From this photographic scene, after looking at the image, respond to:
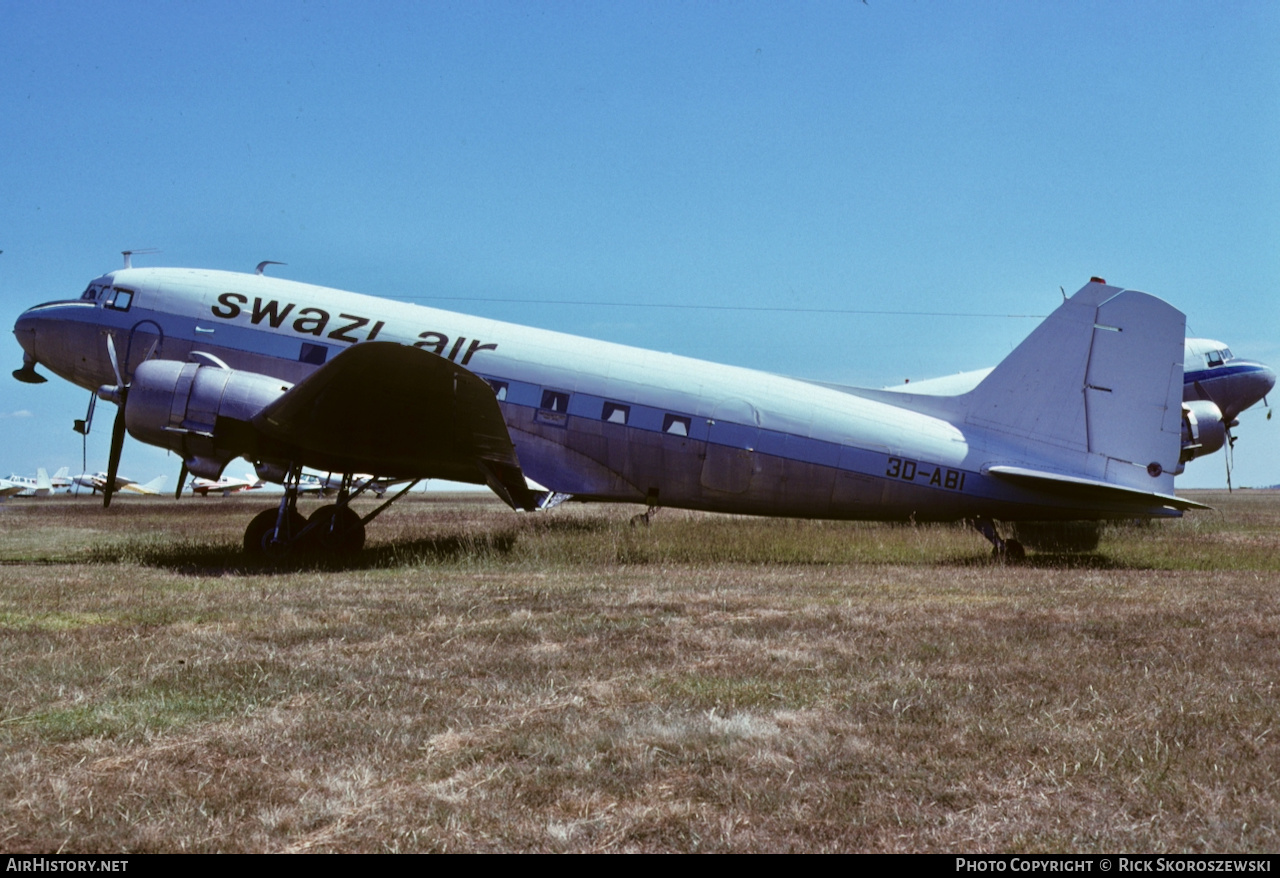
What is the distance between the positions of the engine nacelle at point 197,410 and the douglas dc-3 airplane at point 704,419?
2.77 feet

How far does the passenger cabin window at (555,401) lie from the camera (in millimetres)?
14867

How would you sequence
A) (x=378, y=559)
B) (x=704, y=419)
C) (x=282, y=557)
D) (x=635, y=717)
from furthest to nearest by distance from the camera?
(x=704, y=419) → (x=378, y=559) → (x=282, y=557) → (x=635, y=717)

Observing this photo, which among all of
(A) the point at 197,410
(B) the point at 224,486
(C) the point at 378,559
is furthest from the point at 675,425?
(B) the point at 224,486

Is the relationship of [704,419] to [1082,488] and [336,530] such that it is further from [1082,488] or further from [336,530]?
[336,530]

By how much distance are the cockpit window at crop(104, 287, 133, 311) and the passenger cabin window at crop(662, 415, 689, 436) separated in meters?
9.46

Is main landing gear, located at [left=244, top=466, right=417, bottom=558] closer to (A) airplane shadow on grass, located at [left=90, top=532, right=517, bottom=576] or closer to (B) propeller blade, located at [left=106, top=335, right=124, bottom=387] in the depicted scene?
(A) airplane shadow on grass, located at [left=90, top=532, right=517, bottom=576]

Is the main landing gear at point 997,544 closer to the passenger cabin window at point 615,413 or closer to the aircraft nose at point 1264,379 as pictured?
the passenger cabin window at point 615,413

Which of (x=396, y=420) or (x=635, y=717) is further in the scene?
(x=396, y=420)

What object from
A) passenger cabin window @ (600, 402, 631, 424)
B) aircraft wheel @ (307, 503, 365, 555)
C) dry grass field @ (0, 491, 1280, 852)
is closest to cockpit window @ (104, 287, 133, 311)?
aircraft wheel @ (307, 503, 365, 555)

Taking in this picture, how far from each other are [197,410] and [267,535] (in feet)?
7.69

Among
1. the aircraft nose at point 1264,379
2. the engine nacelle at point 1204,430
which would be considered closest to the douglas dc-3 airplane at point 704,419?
the engine nacelle at point 1204,430

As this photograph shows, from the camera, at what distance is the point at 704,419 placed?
1477 centimetres

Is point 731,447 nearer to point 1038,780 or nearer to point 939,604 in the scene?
point 939,604

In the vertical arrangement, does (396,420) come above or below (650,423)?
below
